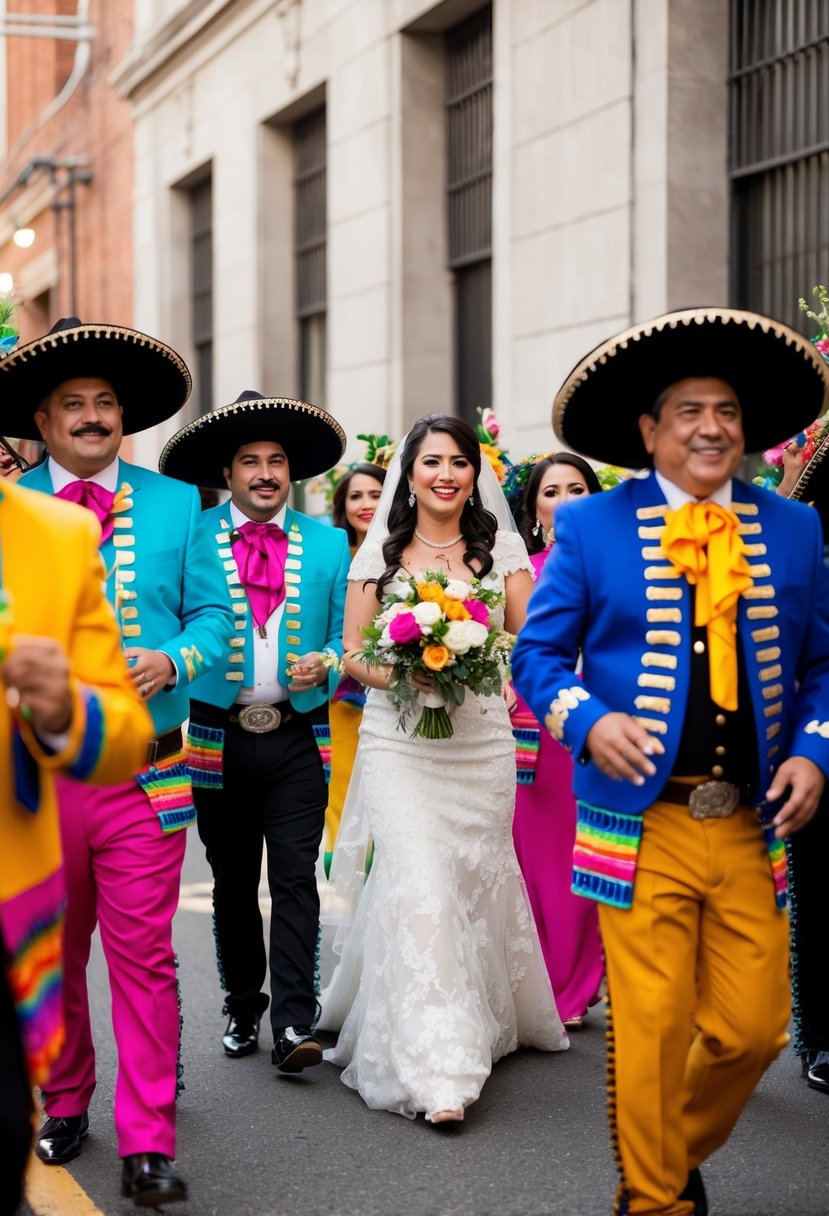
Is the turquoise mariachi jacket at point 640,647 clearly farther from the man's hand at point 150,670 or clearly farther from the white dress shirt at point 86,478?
the white dress shirt at point 86,478

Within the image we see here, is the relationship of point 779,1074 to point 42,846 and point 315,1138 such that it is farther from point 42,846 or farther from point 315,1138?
point 42,846

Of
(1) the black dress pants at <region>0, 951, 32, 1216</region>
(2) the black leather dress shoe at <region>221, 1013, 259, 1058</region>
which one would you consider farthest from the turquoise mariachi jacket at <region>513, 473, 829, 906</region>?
(2) the black leather dress shoe at <region>221, 1013, 259, 1058</region>

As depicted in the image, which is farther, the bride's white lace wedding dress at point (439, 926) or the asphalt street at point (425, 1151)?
the bride's white lace wedding dress at point (439, 926)

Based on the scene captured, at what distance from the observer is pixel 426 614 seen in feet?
20.2

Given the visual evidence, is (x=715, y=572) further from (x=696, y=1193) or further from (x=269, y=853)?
(x=269, y=853)

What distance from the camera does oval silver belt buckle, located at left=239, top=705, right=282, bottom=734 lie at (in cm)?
673

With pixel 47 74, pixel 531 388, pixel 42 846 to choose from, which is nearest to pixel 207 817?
pixel 42 846

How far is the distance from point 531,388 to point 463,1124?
9116 millimetres

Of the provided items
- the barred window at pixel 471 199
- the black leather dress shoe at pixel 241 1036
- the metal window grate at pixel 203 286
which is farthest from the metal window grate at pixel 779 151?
the metal window grate at pixel 203 286

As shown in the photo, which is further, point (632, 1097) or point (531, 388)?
point (531, 388)

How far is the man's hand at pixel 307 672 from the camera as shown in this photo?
6.70 m

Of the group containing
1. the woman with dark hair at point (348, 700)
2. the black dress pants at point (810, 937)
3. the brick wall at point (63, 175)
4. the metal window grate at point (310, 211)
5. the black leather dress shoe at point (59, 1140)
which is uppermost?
the brick wall at point (63, 175)

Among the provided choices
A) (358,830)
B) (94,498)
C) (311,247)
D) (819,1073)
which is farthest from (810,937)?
(311,247)

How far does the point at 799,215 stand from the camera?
1180cm
